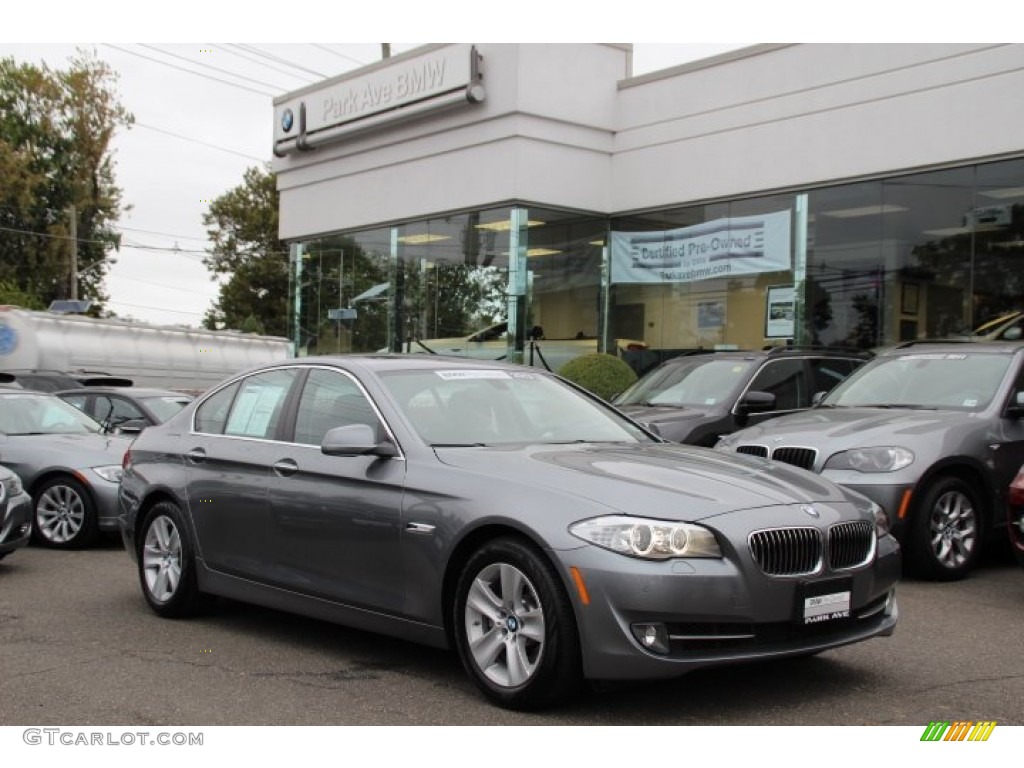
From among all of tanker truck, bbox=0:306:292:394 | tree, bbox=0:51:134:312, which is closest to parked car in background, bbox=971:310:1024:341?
tanker truck, bbox=0:306:292:394

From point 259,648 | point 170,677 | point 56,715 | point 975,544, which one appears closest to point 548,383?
point 259,648

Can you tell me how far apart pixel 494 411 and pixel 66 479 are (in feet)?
19.7

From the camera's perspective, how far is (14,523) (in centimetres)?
893

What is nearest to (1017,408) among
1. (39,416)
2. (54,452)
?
(54,452)

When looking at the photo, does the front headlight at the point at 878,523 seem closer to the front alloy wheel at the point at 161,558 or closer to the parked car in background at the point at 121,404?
the front alloy wheel at the point at 161,558

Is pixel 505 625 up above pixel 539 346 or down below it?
below

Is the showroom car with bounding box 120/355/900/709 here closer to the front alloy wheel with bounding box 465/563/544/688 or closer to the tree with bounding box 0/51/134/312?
the front alloy wheel with bounding box 465/563/544/688

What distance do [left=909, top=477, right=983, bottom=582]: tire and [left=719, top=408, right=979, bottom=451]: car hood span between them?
413mm

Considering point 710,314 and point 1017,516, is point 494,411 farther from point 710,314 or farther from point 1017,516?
point 710,314

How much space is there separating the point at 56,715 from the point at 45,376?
1422 cm

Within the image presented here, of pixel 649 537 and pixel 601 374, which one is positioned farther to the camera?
pixel 601 374

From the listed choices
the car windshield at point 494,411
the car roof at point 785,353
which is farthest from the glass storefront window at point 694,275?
the car windshield at point 494,411

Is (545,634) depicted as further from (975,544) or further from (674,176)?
(674,176)

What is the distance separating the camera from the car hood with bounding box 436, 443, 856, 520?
485cm
